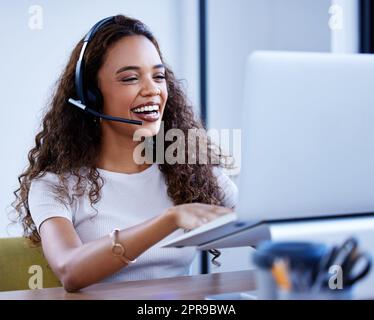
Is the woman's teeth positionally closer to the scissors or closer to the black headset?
the black headset

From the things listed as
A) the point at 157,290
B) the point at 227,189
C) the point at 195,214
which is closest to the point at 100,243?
the point at 157,290

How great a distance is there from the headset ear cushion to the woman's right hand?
619 mm

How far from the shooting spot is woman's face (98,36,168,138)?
1553 mm

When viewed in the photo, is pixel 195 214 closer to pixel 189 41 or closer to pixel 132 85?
pixel 132 85

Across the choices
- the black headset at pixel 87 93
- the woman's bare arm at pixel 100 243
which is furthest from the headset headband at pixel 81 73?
the woman's bare arm at pixel 100 243

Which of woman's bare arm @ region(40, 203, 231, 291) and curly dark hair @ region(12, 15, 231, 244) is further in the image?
curly dark hair @ region(12, 15, 231, 244)

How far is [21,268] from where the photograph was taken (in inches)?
56.5

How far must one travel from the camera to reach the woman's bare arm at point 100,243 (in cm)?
99

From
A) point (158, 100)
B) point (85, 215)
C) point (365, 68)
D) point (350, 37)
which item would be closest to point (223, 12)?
point (350, 37)

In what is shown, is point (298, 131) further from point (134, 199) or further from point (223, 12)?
point (223, 12)

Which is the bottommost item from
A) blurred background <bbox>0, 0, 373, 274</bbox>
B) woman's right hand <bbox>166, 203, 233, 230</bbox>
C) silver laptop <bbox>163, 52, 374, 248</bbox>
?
woman's right hand <bbox>166, 203, 233, 230</bbox>

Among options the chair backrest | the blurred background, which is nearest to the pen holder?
the chair backrest

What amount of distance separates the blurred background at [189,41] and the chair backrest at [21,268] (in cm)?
129

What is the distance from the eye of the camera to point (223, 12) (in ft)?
9.98
